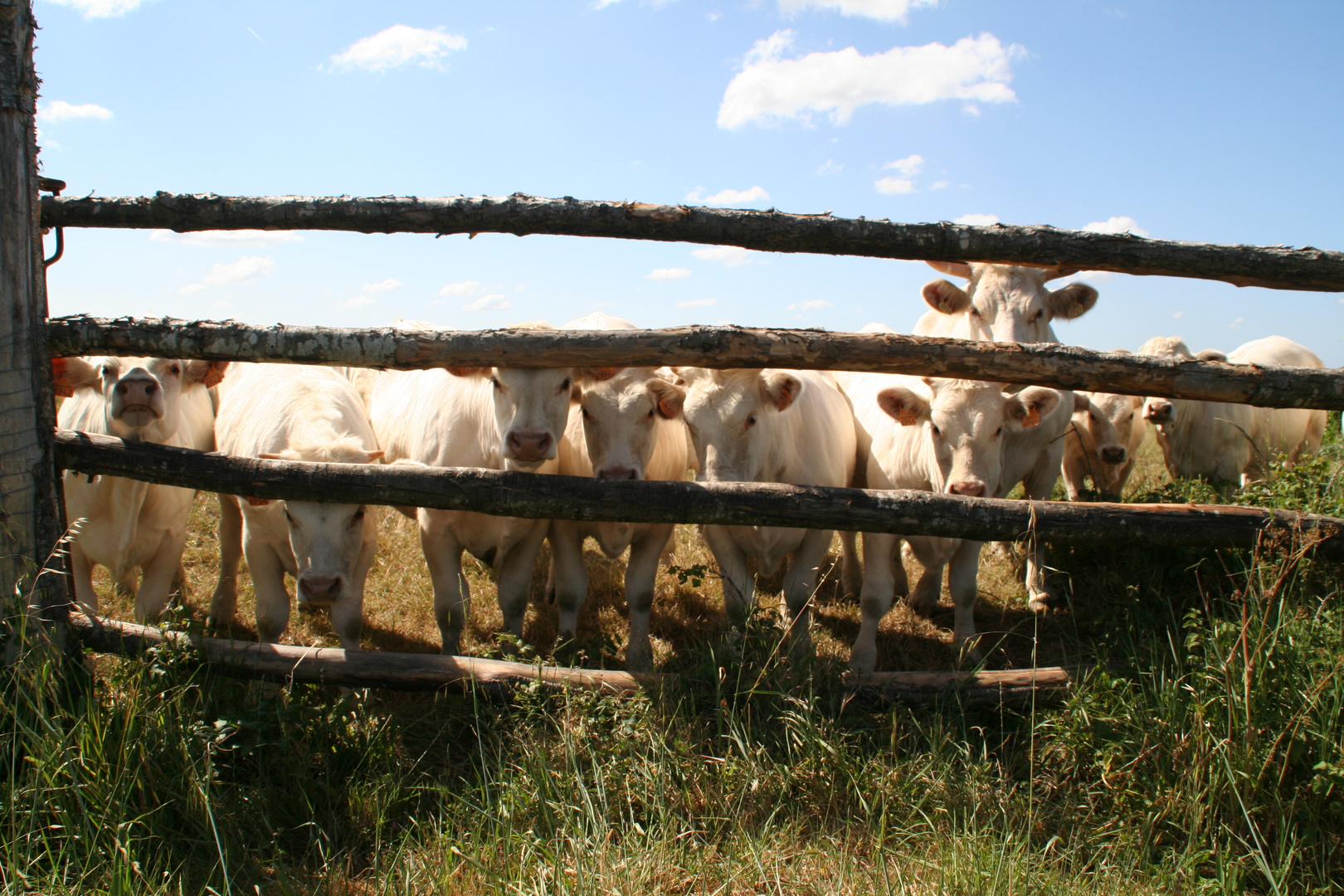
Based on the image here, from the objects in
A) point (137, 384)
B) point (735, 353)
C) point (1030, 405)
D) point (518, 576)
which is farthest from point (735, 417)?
point (137, 384)

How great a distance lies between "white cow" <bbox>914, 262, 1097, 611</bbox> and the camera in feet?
18.9

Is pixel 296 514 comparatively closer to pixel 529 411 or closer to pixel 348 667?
pixel 348 667

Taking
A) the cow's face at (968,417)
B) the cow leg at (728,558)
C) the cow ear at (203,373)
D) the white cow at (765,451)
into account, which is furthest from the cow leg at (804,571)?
the cow ear at (203,373)

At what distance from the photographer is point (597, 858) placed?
2.74 meters

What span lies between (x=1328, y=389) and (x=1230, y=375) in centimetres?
51

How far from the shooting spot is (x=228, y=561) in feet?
19.2

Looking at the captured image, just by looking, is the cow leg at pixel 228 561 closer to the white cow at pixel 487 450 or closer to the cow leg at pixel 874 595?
the white cow at pixel 487 450

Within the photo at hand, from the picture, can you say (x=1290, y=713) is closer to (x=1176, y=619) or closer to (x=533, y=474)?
(x=1176, y=619)

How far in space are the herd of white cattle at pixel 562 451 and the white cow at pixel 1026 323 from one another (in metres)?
0.02

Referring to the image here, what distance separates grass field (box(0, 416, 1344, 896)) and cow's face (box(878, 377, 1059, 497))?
46.4 inches

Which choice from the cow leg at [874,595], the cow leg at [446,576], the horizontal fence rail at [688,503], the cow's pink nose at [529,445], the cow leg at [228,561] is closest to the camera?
the horizontal fence rail at [688,503]

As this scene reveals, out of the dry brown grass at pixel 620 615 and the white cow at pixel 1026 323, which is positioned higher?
the white cow at pixel 1026 323

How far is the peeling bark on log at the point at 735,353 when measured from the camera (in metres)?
3.58

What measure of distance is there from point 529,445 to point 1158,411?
5.90 m
